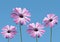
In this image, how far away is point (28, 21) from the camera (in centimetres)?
180

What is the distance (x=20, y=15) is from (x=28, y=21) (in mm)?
134

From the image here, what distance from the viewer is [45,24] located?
184 cm

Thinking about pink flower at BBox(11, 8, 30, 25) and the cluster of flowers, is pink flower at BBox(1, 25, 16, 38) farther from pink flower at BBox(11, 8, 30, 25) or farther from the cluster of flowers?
pink flower at BBox(11, 8, 30, 25)

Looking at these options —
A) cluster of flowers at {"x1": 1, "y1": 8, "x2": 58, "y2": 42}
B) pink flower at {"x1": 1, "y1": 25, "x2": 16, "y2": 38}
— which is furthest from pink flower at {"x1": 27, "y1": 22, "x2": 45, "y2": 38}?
pink flower at {"x1": 1, "y1": 25, "x2": 16, "y2": 38}

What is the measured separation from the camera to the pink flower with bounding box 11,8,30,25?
1.76 meters

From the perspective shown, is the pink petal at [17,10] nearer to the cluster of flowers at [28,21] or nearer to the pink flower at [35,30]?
the cluster of flowers at [28,21]

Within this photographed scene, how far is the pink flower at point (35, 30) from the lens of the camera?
1.78m

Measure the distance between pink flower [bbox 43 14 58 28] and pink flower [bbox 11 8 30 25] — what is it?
0.20m

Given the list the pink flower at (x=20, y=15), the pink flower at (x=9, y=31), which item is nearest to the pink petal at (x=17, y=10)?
the pink flower at (x=20, y=15)

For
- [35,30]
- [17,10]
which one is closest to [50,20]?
[35,30]

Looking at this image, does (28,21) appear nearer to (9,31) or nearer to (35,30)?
(35,30)

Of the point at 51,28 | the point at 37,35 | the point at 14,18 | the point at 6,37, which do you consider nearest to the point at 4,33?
the point at 6,37

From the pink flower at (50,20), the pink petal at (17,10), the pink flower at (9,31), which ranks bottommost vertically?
the pink flower at (9,31)

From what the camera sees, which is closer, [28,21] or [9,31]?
[28,21]
